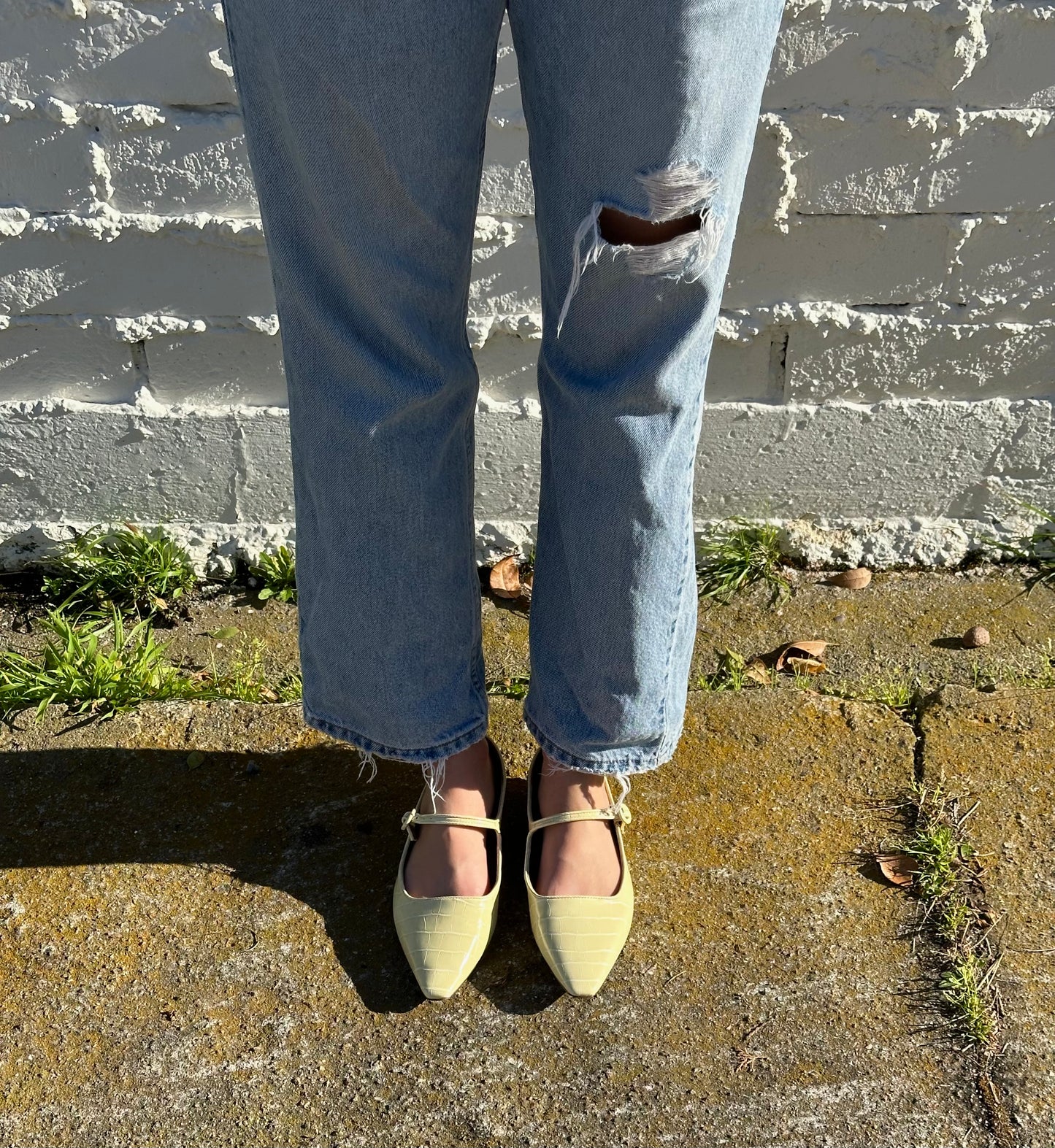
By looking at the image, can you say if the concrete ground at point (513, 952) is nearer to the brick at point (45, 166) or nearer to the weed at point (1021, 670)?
the weed at point (1021, 670)

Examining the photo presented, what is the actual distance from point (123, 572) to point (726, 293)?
3.87 feet

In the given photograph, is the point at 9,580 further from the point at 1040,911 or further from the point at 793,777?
the point at 1040,911

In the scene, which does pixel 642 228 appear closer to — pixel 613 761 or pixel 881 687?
pixel 613 761

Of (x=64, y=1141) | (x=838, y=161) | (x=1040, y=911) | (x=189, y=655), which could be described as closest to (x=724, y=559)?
(x=838, y=161)

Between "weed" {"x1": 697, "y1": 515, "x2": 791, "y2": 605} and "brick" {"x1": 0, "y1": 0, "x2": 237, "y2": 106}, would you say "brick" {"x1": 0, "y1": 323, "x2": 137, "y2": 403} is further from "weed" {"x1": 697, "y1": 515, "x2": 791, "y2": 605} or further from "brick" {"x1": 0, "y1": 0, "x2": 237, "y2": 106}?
"weed" {"x1": 697, "y1": 515, "x2": 791, "y2": 605}

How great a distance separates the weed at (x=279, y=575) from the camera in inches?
80.8

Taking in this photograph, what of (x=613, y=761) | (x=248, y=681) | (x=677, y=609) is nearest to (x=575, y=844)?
(x=613, y=761)

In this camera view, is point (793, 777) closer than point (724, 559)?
Yes

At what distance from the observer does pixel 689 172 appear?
102 cm

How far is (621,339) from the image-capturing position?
1110mm

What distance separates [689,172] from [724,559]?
3.65 feet

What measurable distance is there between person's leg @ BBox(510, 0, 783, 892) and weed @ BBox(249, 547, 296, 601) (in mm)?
775

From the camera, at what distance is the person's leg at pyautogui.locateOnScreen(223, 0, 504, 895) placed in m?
1.00

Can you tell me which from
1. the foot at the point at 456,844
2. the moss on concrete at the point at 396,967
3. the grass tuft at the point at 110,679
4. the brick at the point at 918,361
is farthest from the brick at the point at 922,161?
the grass tuft at the point at 110,679
